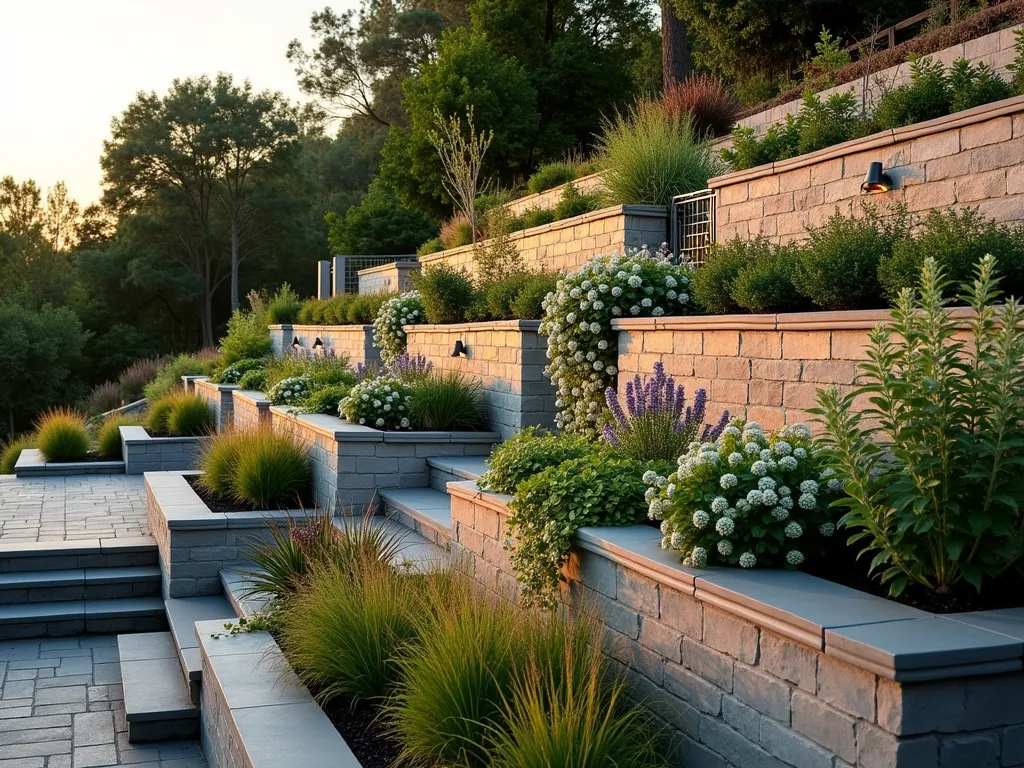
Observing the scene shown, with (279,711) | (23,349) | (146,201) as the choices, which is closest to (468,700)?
(279,711)

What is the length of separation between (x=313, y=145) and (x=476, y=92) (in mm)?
28929

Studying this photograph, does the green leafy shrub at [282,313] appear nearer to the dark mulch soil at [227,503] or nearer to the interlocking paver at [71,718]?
the dark mulch soil at [227,503]

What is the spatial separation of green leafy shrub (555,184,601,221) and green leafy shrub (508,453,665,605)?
675 centimetres

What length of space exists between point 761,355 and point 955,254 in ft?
3.72

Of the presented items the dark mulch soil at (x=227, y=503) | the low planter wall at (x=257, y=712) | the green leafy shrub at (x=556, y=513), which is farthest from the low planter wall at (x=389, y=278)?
the green leafy shrub at (x=556, y=513)

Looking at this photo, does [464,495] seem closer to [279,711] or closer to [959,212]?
[279,711]

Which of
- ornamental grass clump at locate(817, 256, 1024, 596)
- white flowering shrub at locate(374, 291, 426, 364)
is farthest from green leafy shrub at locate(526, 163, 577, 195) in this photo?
ornamental grass clump at locate(817, 256, 1024, 596)

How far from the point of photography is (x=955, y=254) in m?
3.91

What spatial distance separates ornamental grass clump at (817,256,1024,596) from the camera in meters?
2.48

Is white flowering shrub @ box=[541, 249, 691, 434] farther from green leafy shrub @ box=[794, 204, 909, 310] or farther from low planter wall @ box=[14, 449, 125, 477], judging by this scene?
low planter wall @ box=[14, 449, 125, 477]

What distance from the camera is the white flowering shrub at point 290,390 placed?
34.6 feet

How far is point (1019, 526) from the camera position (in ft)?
8.38

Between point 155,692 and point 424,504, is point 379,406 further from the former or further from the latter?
point 155,692

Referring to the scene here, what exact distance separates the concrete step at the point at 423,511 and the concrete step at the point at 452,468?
93 mm
